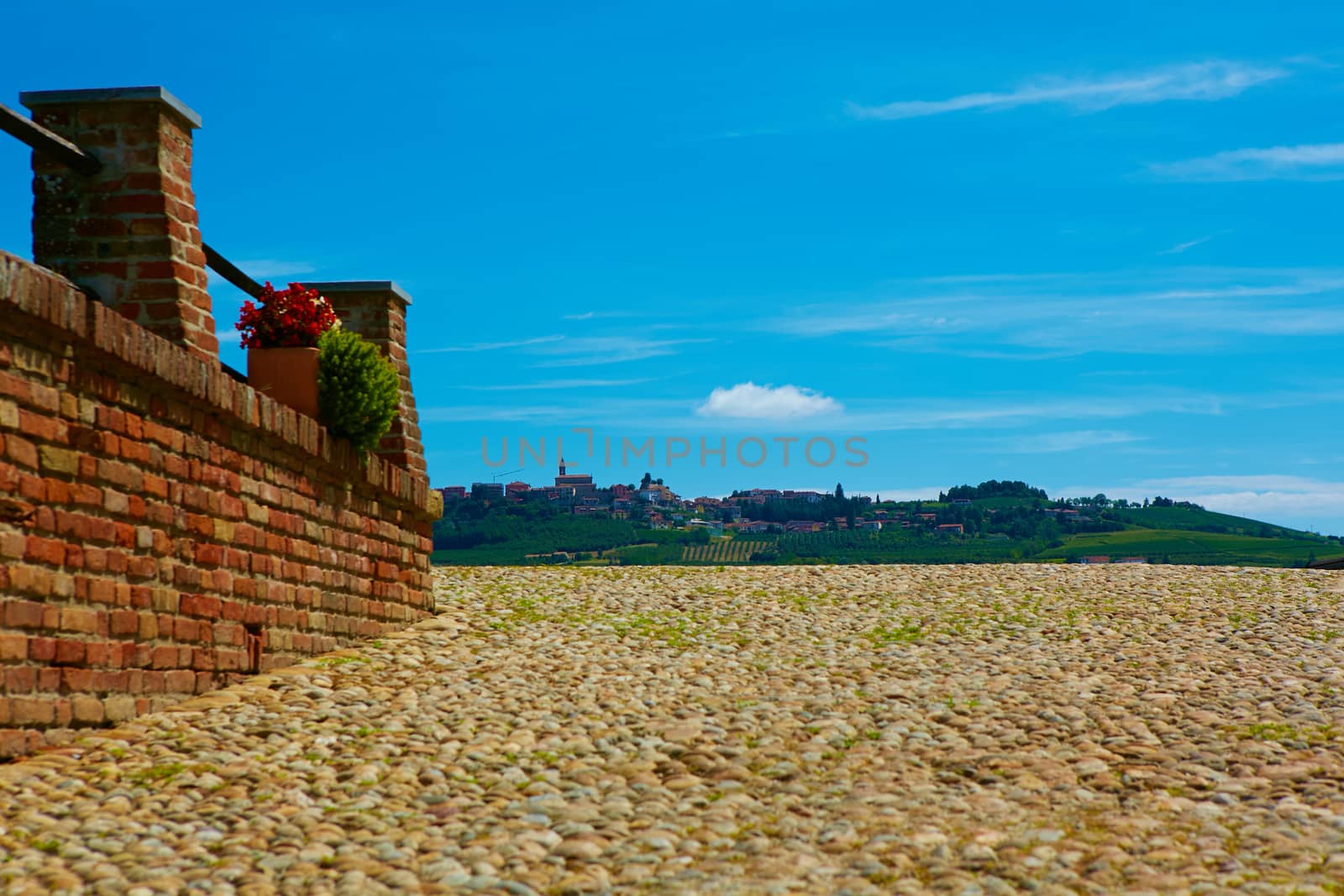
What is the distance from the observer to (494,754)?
8.02m

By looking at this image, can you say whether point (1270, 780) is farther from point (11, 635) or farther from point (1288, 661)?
point (11, 635)

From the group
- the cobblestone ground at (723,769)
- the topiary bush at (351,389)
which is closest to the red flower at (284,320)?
the topiary bush at (351,389)

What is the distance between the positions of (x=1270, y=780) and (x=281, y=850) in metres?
5.91

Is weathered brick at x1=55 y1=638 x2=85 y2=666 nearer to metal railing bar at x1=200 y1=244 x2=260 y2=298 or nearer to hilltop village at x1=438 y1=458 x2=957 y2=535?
metal railing bar at x1=200 y1=244 x2=260 y2=298

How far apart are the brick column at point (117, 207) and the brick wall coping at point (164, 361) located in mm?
342

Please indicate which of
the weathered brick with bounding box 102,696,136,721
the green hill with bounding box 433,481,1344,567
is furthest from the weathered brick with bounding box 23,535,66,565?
the green hill with bounding box 433,481,1344,567

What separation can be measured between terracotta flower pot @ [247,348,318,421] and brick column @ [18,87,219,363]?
144cm

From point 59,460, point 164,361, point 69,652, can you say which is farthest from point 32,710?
point 164,361

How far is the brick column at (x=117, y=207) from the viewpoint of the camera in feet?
31.4

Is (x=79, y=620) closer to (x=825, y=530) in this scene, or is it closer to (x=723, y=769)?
(x=723, y=769)

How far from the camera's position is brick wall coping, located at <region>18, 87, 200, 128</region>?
9.54 metres

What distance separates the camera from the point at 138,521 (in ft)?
28.0

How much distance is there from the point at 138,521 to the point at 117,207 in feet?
8.82

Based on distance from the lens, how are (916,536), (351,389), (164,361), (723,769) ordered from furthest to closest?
(916,536)
(351,389)
(164,361)
(723,769)
